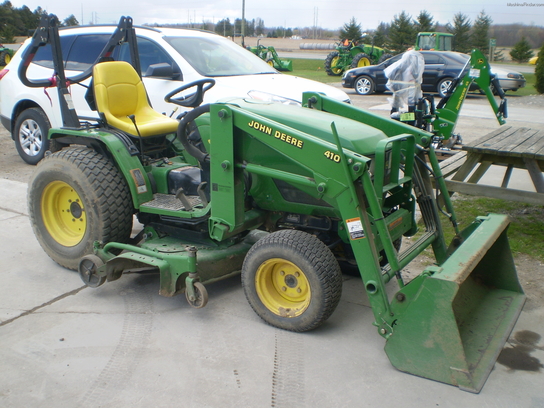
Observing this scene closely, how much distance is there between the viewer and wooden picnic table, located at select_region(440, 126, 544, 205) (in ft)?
16.2

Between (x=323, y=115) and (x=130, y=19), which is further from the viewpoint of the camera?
(x=130, y=19)

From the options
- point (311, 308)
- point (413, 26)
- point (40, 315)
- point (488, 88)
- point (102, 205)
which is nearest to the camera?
point (311, 308)

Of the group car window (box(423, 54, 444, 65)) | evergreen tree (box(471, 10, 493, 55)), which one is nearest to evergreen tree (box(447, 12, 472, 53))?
evergreen tree (box(471, 10, 493, 55))

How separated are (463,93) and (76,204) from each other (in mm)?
6679

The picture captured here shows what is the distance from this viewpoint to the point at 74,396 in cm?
276

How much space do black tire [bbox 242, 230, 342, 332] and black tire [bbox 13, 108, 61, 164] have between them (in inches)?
203

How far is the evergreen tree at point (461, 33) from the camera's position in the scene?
130 ft

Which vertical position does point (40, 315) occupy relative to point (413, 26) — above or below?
below

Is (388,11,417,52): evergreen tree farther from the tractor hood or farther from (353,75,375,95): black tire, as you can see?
the tractor hood

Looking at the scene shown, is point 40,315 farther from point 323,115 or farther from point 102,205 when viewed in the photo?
point 323,115

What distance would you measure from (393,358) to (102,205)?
2.27 meters

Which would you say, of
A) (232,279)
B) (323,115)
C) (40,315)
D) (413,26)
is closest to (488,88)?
(323,115)

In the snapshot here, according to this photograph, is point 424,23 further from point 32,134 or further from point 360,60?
point 32,134

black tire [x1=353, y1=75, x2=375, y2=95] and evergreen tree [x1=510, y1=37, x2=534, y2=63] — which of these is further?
evergreen tree [x1=510, y1=37, x2=534, y2=63]
